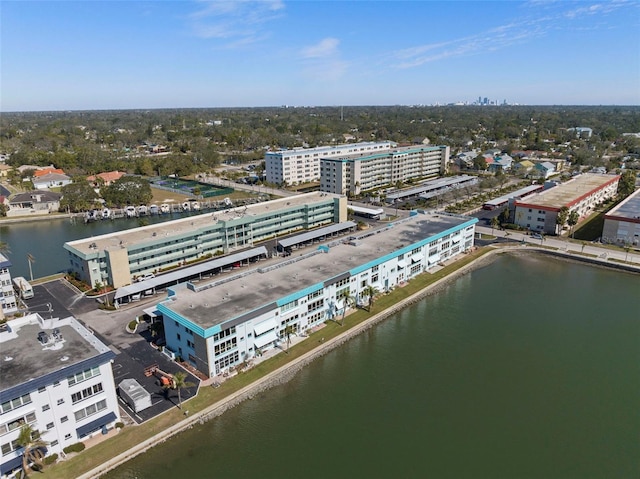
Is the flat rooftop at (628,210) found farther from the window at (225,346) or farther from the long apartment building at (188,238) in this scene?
the window at (225,346)

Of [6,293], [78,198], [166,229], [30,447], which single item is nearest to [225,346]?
[30,447]

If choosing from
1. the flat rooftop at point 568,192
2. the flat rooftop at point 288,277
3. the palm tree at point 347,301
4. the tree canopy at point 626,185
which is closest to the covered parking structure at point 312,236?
the flat rooftop at point 288,277

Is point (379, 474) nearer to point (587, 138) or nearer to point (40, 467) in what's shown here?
point (40, 467)

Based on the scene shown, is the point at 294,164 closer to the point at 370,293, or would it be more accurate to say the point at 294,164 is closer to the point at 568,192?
the point at 568,192

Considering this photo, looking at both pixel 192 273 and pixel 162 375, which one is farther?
pixel 192 273

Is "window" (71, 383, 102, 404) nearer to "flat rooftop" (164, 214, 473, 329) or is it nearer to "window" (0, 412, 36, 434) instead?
"window" (0, 412, 36, 434)
